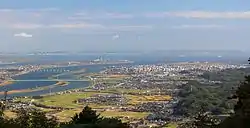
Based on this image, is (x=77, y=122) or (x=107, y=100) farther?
(x=107, y=100)

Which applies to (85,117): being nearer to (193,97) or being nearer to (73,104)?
(193,97)

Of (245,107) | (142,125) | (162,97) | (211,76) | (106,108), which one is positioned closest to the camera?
(245,107)

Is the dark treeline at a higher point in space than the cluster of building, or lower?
higher

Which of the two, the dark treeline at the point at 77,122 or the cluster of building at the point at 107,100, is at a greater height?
the dark treeline at the point at 77,122

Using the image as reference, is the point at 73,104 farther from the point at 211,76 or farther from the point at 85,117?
the point at 85,117

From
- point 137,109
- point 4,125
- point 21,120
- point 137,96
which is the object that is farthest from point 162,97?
point 4,125

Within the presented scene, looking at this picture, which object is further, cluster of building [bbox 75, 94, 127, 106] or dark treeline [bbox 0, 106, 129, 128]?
cluster of building [bbox 75, 94, 127, 106]

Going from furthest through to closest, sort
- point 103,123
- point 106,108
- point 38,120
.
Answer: point 106,108 < point 38,120 < point 103,123

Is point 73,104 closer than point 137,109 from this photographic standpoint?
No

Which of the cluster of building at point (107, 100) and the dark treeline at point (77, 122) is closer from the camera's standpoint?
the dark treeline at point (77, 122)

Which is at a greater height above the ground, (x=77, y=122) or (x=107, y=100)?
(x=77, y=122)

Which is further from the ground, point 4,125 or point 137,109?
point 4,125
